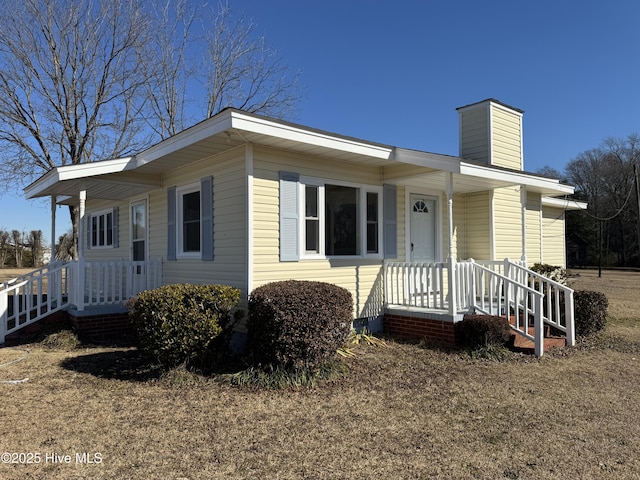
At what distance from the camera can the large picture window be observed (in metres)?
7.35

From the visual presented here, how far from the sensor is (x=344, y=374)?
5.66 meters

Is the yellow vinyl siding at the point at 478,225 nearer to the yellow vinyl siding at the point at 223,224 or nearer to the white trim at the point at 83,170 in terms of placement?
the yellow vinyl siding at the point at 223,224

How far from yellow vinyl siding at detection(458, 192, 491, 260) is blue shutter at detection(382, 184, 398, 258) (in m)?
2.70

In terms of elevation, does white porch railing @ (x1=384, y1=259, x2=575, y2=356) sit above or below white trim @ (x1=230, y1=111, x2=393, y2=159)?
below

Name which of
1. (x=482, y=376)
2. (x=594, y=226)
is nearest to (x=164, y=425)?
(x=482, y=376)

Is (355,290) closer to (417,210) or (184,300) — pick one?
(417,210)

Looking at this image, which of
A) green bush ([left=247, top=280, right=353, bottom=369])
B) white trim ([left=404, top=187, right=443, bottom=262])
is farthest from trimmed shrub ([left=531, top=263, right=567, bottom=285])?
green bush ([left=247, top=280, right=353, bottom=369])

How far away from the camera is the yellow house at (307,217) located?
667cm

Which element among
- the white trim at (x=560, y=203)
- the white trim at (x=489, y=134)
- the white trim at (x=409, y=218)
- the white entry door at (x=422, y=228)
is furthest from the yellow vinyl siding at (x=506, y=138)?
the white trim at (x=560, y=203)

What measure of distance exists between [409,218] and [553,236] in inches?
324

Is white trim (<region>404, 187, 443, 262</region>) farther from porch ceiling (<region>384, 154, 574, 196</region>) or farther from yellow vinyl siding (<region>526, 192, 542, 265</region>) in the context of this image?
yellow vinyl siding (<region>526, 192, 542, 265</region>)

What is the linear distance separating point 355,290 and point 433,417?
367cm

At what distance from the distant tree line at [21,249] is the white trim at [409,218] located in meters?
29.1

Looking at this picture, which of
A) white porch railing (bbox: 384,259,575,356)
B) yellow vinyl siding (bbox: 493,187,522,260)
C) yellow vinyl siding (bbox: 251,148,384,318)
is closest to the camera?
yellow vinyl siding (bbox: 251,148,384,318)
